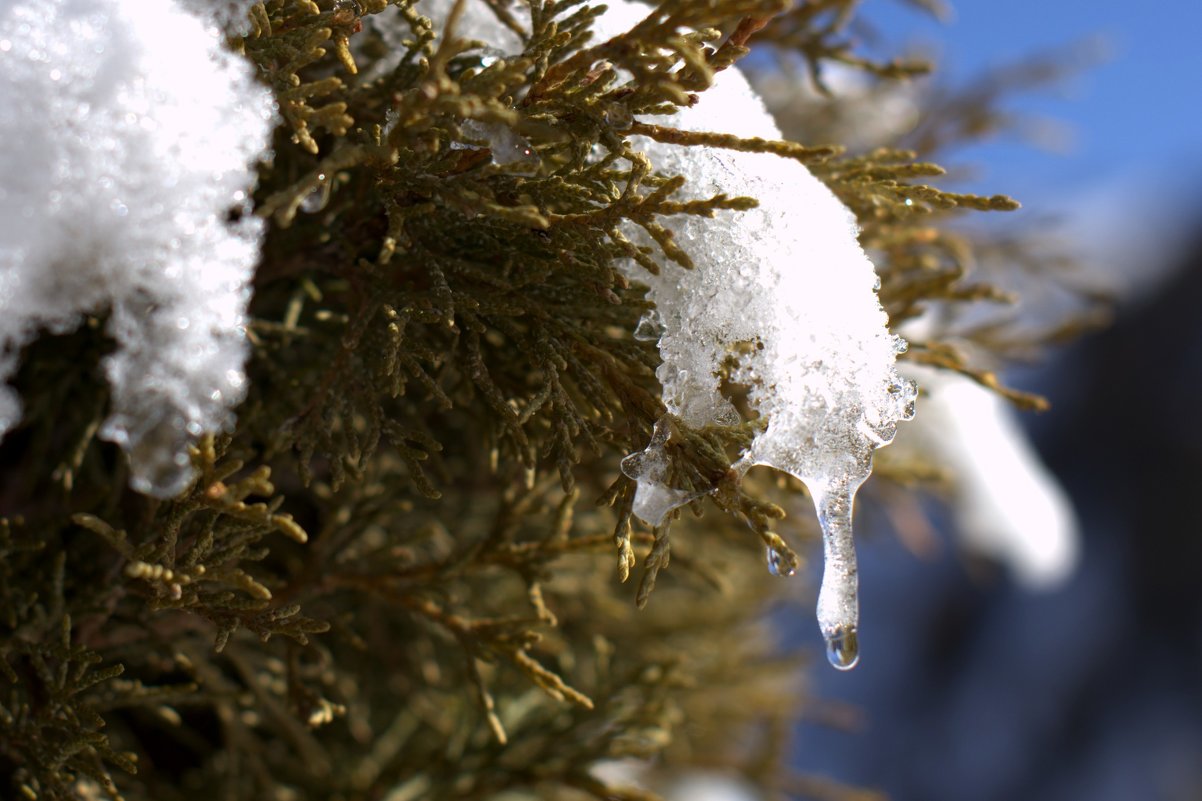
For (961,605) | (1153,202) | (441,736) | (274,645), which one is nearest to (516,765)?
(441,736)

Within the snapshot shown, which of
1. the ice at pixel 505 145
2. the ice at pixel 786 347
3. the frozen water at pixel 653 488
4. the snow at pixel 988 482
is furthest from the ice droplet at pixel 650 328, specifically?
the snow at pixel 988 482

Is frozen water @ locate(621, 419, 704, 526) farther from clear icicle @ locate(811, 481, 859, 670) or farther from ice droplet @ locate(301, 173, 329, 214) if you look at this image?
ice droplet @ locate(301, 173, 329, 214)

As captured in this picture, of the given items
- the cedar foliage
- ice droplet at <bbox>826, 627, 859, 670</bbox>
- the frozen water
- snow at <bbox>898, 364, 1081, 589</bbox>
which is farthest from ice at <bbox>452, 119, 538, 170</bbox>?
snow at <bbox>898, 364, 1081, 589</bbox>

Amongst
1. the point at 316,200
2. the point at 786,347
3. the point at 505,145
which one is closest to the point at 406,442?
the point at 316,200

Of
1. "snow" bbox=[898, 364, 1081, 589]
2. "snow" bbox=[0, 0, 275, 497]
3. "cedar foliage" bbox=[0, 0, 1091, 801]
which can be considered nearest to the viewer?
"snow" bbox=[0, 0, 275, 497]

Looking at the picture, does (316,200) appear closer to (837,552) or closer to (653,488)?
(653,488)

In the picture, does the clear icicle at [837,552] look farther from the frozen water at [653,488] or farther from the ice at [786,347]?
the frozen water at [653,488]
